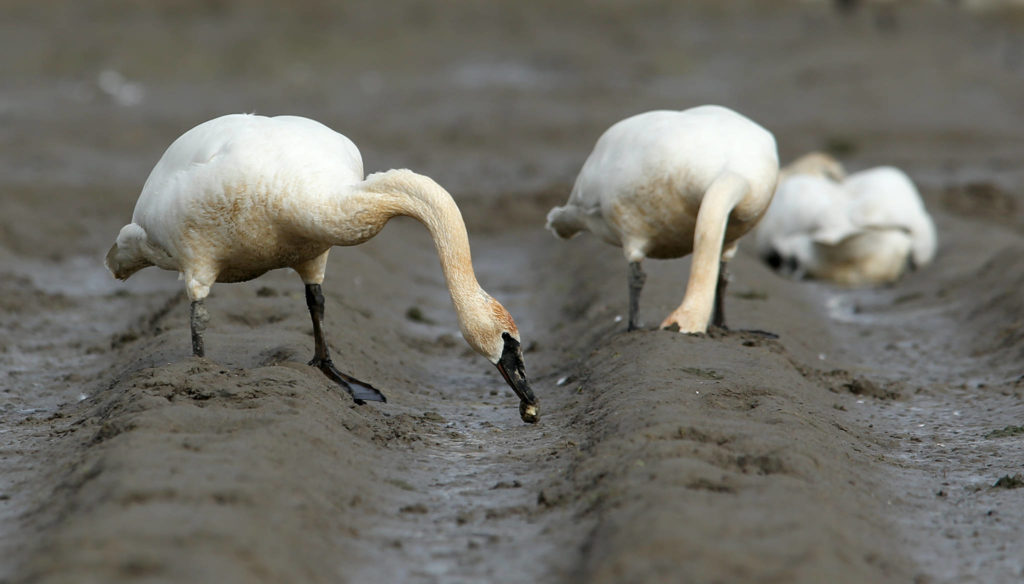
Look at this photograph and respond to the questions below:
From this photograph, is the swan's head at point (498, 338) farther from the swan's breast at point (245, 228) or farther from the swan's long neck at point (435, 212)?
the swan's breast at point (245, 228)

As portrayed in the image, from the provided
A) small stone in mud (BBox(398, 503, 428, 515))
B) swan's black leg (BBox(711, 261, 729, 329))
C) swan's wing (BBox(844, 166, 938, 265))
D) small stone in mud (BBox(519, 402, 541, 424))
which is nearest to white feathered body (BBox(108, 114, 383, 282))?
small stone in mud (BBox(519, 402, 541, 424))

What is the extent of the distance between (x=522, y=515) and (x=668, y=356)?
7.70 feet

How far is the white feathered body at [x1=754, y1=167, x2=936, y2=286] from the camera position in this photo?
12.4 meters

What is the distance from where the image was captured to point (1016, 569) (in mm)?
4723

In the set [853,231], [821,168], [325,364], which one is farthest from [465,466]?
[821,168]

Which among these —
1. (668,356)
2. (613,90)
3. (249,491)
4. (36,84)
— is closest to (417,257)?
(668,356)

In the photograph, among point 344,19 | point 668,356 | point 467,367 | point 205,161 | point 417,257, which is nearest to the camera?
point 205,161

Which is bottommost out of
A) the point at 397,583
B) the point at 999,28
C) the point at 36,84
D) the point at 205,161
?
the point at 397,583

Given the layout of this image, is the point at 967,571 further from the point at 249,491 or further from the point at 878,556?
the point at 249,491

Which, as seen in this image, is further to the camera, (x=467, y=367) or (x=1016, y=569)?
(x=467, y=367)

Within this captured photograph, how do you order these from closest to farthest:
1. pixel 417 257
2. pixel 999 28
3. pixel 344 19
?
1. pixel 417 257
2. pixel 344 19
3. pixel 999 28

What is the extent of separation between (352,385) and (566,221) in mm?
2603

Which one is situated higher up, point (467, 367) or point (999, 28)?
point (999, 28)

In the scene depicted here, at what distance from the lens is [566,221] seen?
9.10m
